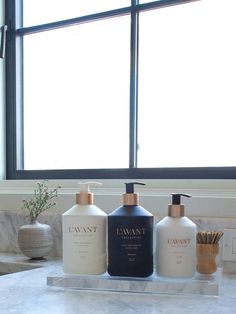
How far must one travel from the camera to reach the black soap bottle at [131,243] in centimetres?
Answer: 89

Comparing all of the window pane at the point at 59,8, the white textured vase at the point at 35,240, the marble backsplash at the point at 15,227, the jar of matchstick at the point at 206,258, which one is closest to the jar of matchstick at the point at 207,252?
the jar of matchstick at the point at 206,258

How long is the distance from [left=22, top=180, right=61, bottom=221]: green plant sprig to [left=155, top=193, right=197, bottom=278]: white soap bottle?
51 cm

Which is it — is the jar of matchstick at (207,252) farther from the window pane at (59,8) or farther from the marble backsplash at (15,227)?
the window pane at (59,8)

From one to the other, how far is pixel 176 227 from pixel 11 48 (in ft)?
3.76

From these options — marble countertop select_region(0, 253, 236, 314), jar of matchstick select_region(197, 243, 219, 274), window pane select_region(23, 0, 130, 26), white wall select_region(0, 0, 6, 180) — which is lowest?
marble countertop select_region(0, 253, 236, 314)

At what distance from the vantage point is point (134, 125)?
4.73ft

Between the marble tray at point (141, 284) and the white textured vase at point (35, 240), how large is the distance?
0.31 metres

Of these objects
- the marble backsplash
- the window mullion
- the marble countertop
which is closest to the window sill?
the marble backsplash

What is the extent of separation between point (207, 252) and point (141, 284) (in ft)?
0.64

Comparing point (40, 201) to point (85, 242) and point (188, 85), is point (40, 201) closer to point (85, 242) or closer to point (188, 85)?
point (85, 242)

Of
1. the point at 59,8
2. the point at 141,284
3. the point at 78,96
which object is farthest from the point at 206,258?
the point at 59,8

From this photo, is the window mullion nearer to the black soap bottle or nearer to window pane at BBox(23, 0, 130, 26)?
window pane at BBox(23, 0, 130, 26)

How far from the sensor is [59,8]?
166cm

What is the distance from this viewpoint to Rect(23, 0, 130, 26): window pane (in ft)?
5.11
